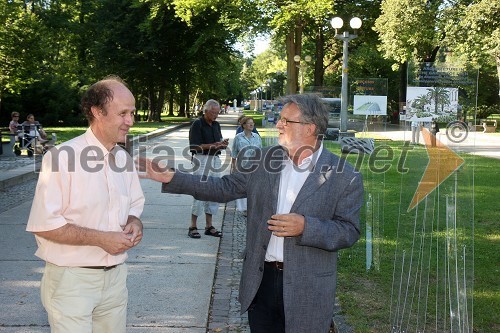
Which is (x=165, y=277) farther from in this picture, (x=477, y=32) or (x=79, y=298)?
(x=477, y=32)

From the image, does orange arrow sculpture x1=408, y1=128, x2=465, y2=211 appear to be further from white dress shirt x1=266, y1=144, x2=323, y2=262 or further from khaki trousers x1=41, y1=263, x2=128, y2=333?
khaki trousers x1=41, y1=263, x2=128, y2=333

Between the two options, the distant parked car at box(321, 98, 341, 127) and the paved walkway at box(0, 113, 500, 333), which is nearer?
the distant parked car at box(321, 98, 341, 127)

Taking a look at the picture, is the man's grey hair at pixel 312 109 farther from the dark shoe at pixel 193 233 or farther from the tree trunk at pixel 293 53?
the tree trunk at pixel 293 53

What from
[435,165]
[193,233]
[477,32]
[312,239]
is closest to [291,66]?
[477,32]

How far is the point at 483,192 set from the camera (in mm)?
13375

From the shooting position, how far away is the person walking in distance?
9125 mm

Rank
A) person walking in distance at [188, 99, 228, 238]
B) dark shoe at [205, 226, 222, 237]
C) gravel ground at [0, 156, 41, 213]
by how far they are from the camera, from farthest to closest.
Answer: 1. gravel ground at [0, 156, 41, 213]
2. dark shoe at [205, 226, 222, 237]
3. person walking in distance at [188, 99, 228, 238]

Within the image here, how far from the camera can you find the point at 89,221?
3141 mm

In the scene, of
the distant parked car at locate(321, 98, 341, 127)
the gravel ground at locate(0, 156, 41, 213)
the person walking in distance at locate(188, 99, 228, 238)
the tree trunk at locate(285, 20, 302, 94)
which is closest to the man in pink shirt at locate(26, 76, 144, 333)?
the distant parked car at locate(321, 98, 341, 127)

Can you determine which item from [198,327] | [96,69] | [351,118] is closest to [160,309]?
[198,327]

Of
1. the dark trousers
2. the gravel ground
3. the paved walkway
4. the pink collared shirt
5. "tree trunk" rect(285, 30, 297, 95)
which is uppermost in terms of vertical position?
"tree trunk" rect(285, 30, 297, 95)

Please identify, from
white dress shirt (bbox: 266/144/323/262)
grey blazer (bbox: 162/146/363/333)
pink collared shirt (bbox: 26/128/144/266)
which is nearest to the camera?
pink collared shirt (bbox: 26/128/144/266)

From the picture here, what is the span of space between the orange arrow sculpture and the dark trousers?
1.63 metres

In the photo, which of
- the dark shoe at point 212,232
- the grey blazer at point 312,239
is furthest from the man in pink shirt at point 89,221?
the dark shoe at point 212,232
